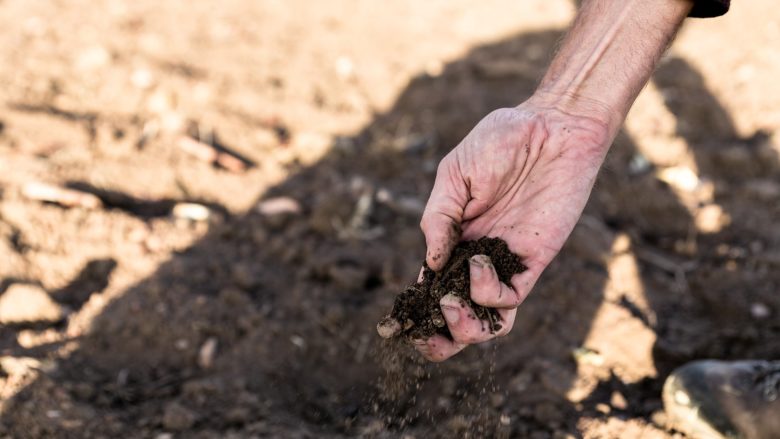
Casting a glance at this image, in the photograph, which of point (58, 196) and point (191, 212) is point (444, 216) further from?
point (58, 196)

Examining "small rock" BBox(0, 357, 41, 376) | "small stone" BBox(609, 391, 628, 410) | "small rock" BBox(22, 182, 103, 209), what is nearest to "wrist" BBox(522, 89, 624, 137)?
"small stone" BBox(609, 391, 628, 410)

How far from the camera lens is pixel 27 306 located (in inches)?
88.1

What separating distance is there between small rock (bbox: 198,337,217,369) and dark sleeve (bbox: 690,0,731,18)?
6.01 feet

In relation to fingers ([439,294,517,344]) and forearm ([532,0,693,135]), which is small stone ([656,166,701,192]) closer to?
forearm ([532,0,693,135])

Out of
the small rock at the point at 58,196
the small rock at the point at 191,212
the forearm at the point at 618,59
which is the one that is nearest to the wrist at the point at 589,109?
the forearm at the point at 618,59

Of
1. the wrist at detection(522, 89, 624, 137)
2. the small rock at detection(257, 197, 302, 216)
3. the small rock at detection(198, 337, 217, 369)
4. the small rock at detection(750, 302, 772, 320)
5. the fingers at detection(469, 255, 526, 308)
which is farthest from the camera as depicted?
the small rock at detection(257, 197, 302, 216)

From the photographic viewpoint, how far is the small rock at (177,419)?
6.27ft

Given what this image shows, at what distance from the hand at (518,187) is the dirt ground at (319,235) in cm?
39

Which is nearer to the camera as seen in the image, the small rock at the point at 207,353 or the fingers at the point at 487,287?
the fingers at the point at 487,287

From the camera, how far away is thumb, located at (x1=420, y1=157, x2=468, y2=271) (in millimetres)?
1804

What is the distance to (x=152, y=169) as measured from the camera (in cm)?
297

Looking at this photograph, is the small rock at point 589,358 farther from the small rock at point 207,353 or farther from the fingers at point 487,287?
the small rock at point 207,353

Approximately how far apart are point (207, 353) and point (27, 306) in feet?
2.17

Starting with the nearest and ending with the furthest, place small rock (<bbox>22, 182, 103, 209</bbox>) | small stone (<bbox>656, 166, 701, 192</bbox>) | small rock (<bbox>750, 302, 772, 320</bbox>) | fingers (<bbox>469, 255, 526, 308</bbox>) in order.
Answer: fingers (<bbox>469, 255, 526, 308</bbox>)
small rock (<bbox>750, 302, 772, 320</bbox>)
small rock (<bbox>22, 182, 103, 209</bbox>)
small stone (<bbox>656, 166, 701, 192</bbox>)
